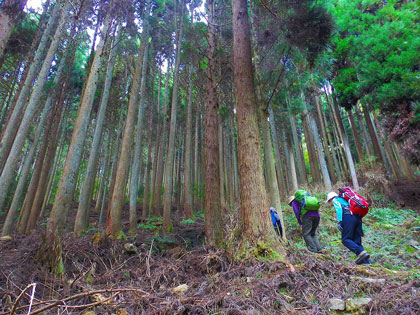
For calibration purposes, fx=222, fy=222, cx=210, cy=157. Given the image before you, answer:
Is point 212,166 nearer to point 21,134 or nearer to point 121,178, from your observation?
point 121,178

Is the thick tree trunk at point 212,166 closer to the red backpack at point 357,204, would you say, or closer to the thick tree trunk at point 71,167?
the red backpack at point 357,204

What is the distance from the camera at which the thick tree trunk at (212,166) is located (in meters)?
5.83

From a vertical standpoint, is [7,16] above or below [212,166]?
above

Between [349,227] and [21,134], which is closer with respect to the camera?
[349,227]

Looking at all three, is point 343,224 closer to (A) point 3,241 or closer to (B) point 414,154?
(B) point 414,154

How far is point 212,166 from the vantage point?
20.9ft

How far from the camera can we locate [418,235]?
5.58 metres

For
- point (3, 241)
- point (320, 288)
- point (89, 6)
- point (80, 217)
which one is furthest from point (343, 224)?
point (89, 6)

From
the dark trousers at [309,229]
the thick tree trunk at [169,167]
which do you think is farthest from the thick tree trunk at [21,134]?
the dark trousers at [309,229]

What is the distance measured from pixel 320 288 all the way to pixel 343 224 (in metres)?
2.27

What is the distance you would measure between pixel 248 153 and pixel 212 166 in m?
2.12

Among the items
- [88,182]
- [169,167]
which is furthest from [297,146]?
[88,182]

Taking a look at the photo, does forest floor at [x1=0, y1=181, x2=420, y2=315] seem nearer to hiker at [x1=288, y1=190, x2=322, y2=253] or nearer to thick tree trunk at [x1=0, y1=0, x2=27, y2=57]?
hiker at [x1=288, y1=190, x2=322, y2=253]

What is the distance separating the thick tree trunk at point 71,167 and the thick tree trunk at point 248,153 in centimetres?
361
